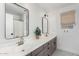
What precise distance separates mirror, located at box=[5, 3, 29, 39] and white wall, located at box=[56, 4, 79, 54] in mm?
606

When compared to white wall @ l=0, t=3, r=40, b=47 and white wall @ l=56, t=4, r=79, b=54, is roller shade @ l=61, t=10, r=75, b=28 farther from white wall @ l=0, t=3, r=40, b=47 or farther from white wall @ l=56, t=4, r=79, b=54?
white wall @ l=0, t=3, r=40, b=47

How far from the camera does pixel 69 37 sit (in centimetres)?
134

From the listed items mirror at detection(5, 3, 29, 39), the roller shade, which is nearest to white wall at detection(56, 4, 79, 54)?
the roller shade

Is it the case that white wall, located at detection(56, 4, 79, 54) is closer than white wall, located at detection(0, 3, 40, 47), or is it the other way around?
white wall, located at detection(0, 3, 40, 47)

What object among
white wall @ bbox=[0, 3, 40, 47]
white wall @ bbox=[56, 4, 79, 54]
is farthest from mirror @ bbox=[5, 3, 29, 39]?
white wall @ bbox=[56, 4, 79, 54]

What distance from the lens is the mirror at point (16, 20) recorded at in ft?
3.55

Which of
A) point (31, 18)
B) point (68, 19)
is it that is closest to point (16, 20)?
point (31, 18)

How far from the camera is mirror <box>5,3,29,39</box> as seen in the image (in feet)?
3.55

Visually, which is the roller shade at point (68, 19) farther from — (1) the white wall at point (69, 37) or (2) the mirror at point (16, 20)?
(2) the mirror at point (16, 20)

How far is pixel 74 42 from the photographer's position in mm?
1275

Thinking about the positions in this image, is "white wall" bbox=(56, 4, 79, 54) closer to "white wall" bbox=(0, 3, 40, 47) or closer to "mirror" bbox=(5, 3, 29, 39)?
"white wall" bbox=(0, 3, 40, 47)

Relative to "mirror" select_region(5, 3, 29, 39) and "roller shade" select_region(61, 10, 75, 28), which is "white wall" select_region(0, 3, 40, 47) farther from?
"roller shade" select_region(61, 10, 75, 28)

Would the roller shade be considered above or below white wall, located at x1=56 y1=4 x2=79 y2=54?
above

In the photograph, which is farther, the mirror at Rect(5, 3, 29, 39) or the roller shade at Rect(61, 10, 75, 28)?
the roller shade at Rect(61, 10, 75, 28)
